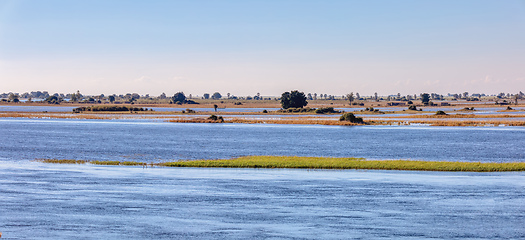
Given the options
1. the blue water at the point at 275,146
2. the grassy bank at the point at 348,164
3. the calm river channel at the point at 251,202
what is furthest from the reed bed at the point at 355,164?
the blue water at the point at 275,146

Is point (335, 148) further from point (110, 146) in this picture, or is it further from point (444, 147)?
point (110, 146)

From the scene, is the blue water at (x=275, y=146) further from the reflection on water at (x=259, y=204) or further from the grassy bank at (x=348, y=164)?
the reflection on water at (x=259, y=204)

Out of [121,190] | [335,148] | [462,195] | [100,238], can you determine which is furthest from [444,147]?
[100,238]

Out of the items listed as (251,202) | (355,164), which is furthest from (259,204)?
(355,164)

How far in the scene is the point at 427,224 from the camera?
32.2 m

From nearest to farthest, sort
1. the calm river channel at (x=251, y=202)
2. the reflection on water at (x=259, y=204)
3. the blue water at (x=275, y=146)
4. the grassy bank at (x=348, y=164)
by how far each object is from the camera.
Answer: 1. the reflection on water at (x=259, y=204)
2. the calm river channel at (x=251, y=202)
3. the grassy bank at (x=348, y=164)
4. the blue water at (x=275, y=146)

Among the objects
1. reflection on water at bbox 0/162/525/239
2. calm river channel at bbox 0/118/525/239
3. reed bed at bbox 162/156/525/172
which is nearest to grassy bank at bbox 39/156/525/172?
reed bed at bbox 162/156/525/172

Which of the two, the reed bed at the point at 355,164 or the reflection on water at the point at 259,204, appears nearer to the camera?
the reflection on water at the point at 259,204

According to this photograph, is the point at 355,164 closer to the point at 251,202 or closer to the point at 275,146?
the point at 251,202

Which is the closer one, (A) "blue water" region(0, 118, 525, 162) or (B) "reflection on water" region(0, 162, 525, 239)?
(B) "reflection on water" region(0, 162, 525, 239)

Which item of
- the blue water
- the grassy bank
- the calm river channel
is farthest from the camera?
the blue water

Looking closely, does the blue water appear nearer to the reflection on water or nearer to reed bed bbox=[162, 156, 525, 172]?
reed bed bbox=[162, 156, 525, 172]

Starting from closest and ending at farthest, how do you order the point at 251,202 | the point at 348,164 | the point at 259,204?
the point at 259,204 → the point at 251,202 → the point at 348,164

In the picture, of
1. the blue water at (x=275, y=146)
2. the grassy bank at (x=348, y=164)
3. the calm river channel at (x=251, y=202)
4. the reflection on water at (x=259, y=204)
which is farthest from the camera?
the blue water at (x=275, y=146)
